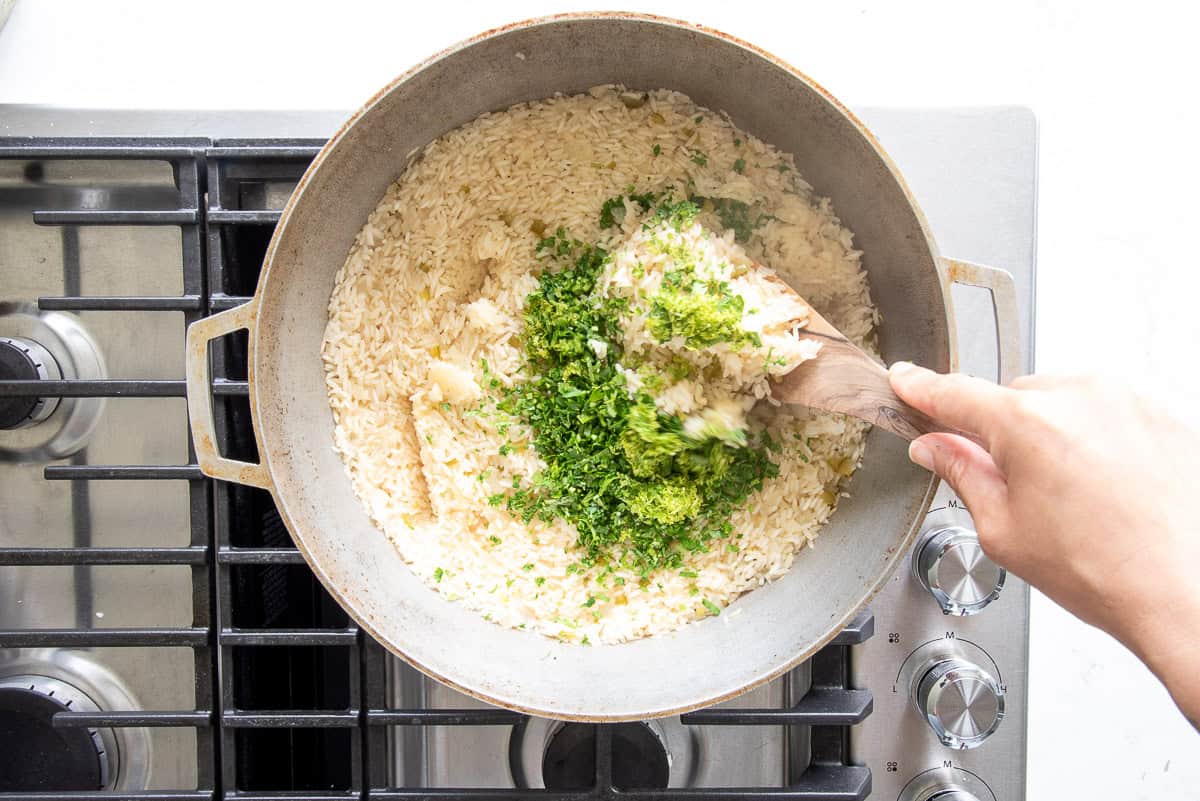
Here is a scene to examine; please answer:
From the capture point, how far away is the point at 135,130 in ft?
4.25

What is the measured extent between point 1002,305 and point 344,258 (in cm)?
97

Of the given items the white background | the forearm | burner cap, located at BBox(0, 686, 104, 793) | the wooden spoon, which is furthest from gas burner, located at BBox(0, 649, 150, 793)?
the white background

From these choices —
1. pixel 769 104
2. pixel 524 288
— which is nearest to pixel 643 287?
pixel 524 288

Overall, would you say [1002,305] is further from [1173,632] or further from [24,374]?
[24,374]

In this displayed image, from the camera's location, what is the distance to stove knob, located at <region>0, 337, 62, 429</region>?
4.05ft

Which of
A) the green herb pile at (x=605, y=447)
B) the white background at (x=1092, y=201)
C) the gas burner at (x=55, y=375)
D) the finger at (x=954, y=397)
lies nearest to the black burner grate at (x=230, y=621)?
the gas burner at (x=55, y=375)

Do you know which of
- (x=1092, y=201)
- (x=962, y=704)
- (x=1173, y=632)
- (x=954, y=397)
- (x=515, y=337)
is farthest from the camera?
(x=1092, y=201)

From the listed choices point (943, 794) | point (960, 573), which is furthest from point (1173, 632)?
point (943, 794)

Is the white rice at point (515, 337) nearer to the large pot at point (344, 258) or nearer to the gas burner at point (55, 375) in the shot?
the large pot at point (344, 258)

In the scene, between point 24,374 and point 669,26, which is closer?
point 669,26

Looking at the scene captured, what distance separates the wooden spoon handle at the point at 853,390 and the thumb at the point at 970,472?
44mm

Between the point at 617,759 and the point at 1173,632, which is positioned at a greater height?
the point at 1173,632

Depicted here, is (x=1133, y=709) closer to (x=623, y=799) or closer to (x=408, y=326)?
(x=623, y=799)

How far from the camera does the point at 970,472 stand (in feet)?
3.09
